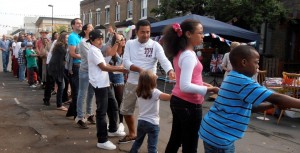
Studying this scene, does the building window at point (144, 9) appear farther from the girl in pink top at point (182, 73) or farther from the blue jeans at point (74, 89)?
the girl in pink top at point (182, 73)

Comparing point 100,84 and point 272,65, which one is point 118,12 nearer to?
point 272,65

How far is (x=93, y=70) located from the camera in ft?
15.5

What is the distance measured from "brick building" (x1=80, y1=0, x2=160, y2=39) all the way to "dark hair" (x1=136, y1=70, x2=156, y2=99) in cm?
1850

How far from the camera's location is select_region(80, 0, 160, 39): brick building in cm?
2616

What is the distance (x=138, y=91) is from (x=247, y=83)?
176cm

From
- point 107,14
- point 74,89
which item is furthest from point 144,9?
point 74,89

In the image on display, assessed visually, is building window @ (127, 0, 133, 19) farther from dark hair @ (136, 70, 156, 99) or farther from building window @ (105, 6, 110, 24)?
dark hair @ (136, 70, 156, 99)

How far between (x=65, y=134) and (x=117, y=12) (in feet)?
87.2

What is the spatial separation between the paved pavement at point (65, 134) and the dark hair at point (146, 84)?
1.13 metres

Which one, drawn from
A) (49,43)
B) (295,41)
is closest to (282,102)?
(49,43)

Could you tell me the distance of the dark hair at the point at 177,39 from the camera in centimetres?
324

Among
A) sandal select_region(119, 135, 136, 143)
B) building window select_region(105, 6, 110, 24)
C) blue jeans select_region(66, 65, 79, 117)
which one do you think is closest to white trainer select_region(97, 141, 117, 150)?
sandal select_region(119, 135, 136, 143)

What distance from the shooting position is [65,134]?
5480 mm

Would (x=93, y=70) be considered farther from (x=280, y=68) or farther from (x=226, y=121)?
(x=280, y=68)
